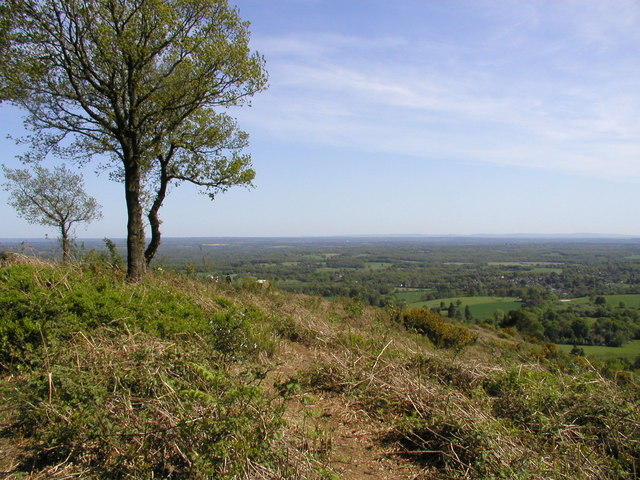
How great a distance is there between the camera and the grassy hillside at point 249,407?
3193mm

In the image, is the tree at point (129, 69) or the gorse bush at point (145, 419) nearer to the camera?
the gorse bush at point (145, 419)

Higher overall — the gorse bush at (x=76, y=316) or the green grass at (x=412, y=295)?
the gorse bush at (x=76, y=316)

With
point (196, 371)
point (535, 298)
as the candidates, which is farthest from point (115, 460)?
point (535, 298)

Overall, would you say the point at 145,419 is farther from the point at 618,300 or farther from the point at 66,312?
the point at 618,300

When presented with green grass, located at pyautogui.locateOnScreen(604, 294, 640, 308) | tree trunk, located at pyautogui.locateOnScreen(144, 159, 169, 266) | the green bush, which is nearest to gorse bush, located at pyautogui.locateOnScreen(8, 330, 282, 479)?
the green bush

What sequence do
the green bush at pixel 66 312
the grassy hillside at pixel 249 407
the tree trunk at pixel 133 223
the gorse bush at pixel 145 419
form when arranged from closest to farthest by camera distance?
the gorse bush at pixel 145 419
the grassy hillside at pixel 249 407
the green bush at pixel 66 312
the tree trunk at pixel 133 223

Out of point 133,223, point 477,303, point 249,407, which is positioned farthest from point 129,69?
point 477,303

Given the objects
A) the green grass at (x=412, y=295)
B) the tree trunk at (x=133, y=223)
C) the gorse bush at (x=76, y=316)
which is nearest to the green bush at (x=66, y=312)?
the gorse bush at (x=76, y=316)

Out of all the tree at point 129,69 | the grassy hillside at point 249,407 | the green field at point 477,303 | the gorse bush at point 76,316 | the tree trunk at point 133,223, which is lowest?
the green field at point 477,303

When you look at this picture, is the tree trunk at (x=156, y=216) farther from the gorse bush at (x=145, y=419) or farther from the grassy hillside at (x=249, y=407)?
the gorse bush at (x=145, y=419)

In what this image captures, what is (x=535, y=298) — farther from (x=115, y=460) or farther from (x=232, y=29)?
(x=115, y=460)

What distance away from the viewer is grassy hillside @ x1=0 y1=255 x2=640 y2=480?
3.19 m

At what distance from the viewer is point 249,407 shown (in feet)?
11.7

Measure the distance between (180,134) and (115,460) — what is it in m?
11.1
